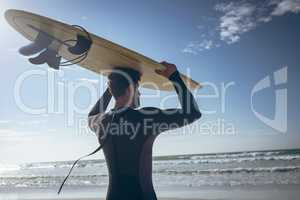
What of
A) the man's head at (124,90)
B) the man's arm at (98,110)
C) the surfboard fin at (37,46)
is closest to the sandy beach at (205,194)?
the man's arm at (98,110)

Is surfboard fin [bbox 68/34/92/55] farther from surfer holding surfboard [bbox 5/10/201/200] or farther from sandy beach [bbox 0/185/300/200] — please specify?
sandy beach [bbox 0/185/300/200]

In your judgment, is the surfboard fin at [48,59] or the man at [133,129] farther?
the surfboard fin at [48,59]

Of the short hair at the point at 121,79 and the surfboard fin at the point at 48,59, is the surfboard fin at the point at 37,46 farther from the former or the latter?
the short hair at the point at 121,79

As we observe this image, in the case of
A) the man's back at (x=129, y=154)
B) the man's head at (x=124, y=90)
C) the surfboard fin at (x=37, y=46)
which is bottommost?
the man's back at (x=129, y=154)

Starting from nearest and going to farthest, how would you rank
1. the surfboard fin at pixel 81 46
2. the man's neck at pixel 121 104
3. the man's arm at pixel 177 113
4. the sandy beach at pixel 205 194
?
the man's arm at pixel 177 113 → the man's neck at pixel 121 104 → the surfboard fin at pixel 81 46 → the sandy beach at pixel 205 194

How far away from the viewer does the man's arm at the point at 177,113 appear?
4.97 ft

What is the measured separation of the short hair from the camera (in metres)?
1.69

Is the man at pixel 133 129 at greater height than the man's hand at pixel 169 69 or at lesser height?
lesser

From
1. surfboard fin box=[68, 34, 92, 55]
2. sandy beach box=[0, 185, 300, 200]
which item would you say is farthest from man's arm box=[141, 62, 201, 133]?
sandy beach box=[0, 185, 300, 200]

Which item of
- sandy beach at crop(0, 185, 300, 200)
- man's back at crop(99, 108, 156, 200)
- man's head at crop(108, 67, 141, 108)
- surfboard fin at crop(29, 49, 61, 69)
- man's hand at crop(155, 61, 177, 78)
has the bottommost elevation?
sandy beach at crop(0, 185, 300, 200)

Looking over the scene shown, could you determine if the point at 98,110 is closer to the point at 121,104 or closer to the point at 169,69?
the point at 121,104

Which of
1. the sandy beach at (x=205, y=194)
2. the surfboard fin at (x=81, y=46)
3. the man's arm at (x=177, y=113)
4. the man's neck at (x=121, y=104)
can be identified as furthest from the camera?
the sandy beach at (x=205, y=194)

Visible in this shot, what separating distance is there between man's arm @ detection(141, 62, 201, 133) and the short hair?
0.17m

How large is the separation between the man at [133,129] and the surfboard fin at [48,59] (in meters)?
0.34
